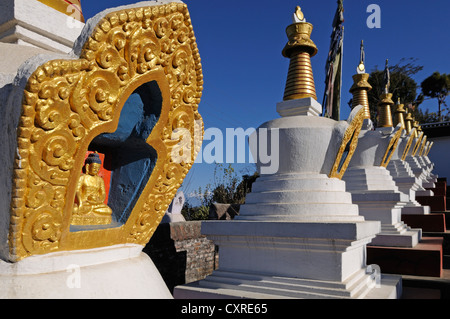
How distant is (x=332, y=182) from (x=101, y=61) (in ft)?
9.11

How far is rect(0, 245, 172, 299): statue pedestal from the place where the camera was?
3.92 feet

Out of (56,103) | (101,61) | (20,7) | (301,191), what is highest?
(20,7)

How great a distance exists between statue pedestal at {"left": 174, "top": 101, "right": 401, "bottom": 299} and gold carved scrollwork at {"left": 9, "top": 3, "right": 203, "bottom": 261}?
170 centimetres

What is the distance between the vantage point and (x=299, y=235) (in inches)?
116

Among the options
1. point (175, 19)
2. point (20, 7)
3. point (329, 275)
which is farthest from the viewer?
point (329, 275)

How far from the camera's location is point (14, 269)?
3.94ft

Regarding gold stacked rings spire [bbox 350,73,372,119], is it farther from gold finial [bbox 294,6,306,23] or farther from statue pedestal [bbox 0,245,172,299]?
statue pedestal [bbox 0,245,172,299]

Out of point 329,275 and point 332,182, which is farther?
point 332,182

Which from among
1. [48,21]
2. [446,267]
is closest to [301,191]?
[48,21]

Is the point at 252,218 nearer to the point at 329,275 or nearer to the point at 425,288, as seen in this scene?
the point at 329,275

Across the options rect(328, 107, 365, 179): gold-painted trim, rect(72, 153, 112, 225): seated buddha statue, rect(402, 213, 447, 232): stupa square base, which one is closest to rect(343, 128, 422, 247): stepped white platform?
rect(402, 213, 447, 232): stupa square base

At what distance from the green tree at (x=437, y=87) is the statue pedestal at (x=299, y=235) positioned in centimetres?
2943

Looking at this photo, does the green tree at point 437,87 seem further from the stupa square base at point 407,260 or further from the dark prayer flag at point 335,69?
the stupa square base at point 407,260

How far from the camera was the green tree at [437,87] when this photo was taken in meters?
28.3
